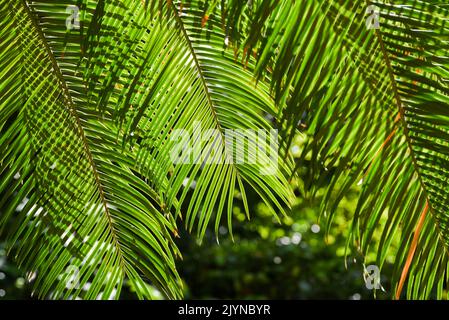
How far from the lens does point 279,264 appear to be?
598cm

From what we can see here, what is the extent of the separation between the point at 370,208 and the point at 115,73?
0.78 meters

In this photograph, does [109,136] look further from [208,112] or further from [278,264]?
[278,264]

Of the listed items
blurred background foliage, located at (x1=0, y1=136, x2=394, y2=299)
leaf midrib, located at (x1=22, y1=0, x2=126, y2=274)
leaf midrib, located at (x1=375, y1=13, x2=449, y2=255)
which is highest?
blurred background foliage, located at (x1=0, y1=136, x2=394, y2=299)

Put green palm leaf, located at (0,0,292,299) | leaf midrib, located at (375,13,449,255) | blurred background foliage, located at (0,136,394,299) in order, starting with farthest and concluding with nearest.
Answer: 1. blurred background foliage, located at (0,136,394,299)
2. green palm leaf, located at (0,0,292,299)
3. leaf midrib, located at (375,13,449,255)

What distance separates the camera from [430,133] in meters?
1.25

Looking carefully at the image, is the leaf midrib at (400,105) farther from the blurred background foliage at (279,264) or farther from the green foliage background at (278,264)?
the green foliage background at (278,264)

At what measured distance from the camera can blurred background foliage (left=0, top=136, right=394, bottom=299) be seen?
224 inches

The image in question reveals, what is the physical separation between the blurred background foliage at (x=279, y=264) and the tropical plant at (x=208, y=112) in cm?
366

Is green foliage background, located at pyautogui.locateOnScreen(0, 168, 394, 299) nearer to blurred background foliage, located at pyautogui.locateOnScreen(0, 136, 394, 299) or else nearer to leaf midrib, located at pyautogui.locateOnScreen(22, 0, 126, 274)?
blurred background foliage, located at pyautogui.locateOnScreen(0, 136, 394, 299)

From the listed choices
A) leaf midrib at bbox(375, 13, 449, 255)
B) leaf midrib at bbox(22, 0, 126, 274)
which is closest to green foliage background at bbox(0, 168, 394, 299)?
leaf midrib at bbox(22, 0, 126, 274)

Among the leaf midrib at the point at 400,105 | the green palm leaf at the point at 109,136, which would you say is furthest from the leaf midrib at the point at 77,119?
the leaf midrib at the point at 400,105

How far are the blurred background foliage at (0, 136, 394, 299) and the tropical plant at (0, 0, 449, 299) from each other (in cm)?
366
